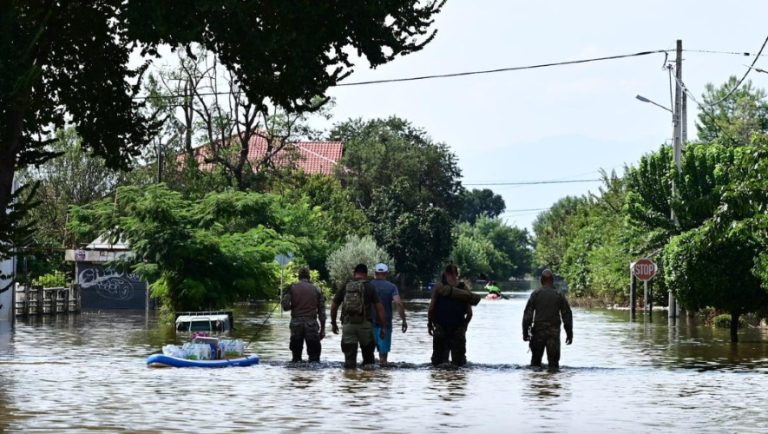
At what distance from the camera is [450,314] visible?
24.9 m

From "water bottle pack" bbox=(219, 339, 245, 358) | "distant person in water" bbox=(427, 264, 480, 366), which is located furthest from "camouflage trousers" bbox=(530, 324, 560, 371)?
"water bottle pack" bbox=(219, 339, 245, 358)

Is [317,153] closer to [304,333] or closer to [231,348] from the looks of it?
[231,348]

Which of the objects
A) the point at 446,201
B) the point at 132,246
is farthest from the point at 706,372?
the point at 446,201

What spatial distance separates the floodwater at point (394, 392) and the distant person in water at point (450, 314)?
520 millimetres

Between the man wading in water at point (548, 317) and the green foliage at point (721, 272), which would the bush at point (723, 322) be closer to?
the green foliage at point (721, 272)

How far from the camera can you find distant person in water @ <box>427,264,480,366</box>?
24812mm

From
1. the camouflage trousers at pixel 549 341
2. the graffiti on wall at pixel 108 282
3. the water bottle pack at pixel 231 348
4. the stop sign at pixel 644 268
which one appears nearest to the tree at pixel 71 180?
the graffiti on wall at pixel 108 282

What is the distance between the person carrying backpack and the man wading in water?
8.34ft

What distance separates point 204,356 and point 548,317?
586cm

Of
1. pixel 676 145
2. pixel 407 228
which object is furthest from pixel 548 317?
pixel 407 228

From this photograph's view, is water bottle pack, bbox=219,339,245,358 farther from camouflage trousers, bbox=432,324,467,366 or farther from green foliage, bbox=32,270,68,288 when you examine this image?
green foliage, bbox=32,270,68,288

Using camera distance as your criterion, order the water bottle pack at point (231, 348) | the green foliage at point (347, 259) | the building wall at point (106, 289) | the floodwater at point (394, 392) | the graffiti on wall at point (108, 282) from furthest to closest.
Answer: the green foliage at point (347, 259) < the graffiti on wall at point (108, 282) < the building wall at point (106, 289) < the water bottle pack at point (231, 348) < the floodwater at point (394, 392)

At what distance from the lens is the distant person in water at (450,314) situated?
81.4 feet

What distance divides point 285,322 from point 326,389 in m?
29.2
